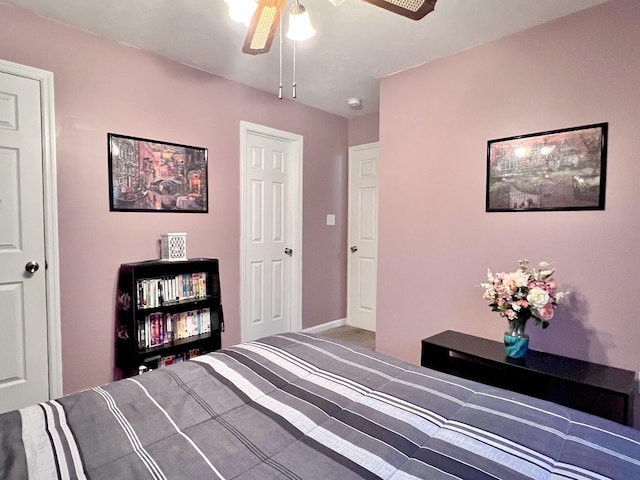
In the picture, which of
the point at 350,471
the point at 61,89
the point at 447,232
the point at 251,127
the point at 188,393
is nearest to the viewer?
the point at 350,471

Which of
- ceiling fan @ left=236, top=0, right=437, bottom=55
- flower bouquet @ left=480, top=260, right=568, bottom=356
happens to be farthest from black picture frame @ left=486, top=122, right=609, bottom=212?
ceiling fan @ left=236, top=0, right=437, bottom=55

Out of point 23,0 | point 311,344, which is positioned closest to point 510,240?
point 311,344

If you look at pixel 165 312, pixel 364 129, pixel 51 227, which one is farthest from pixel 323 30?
pixel 165 312

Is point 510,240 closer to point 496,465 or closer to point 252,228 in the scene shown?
point 496,465

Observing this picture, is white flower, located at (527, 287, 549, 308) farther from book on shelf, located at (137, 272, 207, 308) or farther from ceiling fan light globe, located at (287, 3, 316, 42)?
book on shelf, located at (137, 272, 207, 308)

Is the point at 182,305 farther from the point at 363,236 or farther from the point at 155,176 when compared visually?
the point at 363,236

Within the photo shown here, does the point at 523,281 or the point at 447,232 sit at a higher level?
the point at 447,232

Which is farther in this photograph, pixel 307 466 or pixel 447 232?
pixel 447 232

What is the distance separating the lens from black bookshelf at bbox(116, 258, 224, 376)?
240cm

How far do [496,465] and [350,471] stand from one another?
350 mm

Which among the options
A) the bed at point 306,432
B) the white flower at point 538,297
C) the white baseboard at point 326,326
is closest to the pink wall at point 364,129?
the white baseboard at point 326,326

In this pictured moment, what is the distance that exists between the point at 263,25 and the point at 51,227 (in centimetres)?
183

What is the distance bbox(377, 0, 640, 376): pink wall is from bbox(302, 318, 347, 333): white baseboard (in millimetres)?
1073

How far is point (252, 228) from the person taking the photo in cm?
336
